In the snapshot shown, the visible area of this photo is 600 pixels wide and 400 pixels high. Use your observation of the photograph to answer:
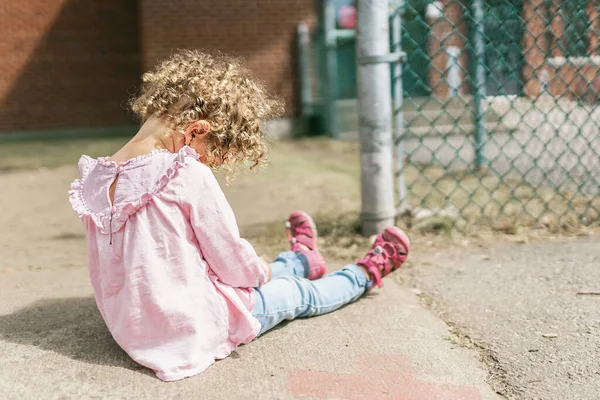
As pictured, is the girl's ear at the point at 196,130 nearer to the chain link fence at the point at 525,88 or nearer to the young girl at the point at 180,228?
the young girl at the point at 180,228

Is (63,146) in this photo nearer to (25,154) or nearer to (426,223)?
(25,154)

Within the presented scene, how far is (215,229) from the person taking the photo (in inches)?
87.6

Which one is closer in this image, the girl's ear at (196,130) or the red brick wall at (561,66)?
the girl's ear at (196,130)

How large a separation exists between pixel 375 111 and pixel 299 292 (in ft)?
4.23

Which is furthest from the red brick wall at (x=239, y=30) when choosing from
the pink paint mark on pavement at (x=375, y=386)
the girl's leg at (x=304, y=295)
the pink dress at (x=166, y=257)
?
the pink paint mark on pavement at (x=375, y=386)

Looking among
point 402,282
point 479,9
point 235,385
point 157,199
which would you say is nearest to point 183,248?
point 157,199

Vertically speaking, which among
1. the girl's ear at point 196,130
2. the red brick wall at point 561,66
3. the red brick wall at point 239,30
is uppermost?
the red brick wall at point 239,30

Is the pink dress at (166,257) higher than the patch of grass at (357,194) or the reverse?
higher

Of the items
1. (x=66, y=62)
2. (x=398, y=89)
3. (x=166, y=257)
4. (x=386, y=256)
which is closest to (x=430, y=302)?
(x=386, y=256)

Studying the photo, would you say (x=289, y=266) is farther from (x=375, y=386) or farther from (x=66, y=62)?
(x=66, y=62)

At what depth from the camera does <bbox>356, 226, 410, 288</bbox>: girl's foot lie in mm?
2865

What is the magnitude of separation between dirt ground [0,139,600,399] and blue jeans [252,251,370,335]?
6 cm

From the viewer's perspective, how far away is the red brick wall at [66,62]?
10.0m

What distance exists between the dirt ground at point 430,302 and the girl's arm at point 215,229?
0.29m
